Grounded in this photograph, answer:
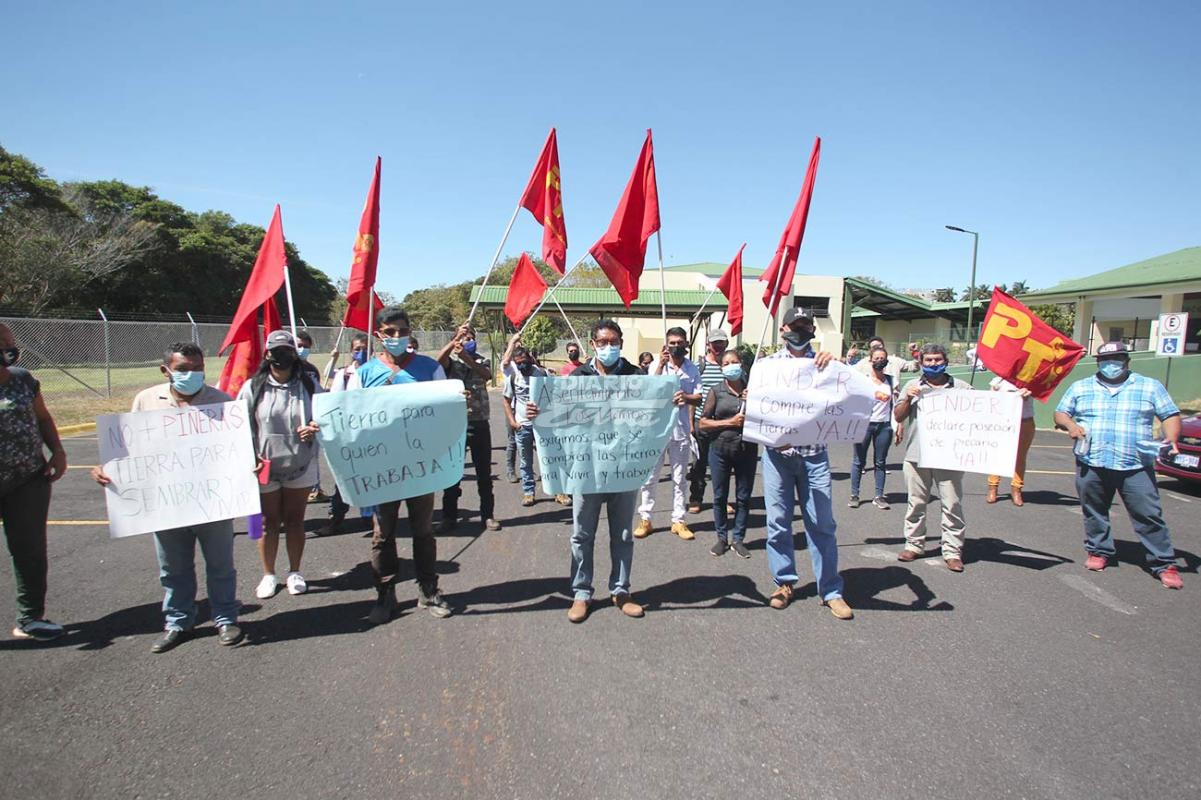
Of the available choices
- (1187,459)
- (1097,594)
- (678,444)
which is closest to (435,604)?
(678,444)

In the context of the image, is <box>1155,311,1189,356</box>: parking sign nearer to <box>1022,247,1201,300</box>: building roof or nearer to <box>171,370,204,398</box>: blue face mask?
<box>1022,247,1201,300</box>: building roof

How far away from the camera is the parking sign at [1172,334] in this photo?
1374cm

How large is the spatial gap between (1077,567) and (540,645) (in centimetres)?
459

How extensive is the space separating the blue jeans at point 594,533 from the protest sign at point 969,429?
273 cm

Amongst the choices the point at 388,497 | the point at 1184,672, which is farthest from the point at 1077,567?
the point at 388,497

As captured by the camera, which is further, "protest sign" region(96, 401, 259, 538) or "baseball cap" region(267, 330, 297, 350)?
"baseball cap" region(267, 330, 297, 350)

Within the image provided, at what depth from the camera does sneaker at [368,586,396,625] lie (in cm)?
399

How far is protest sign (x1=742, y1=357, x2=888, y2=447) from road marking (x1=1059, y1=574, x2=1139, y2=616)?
216 centimetres

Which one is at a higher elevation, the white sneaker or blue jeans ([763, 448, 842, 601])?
blue jeans ([763, 448, 842, 601])

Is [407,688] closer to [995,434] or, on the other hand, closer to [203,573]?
[203,573]

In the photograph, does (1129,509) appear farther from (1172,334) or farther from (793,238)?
(1172,334)

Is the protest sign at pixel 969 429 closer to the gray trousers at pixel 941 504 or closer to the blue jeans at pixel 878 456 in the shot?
the gray trousers at pixel 941 504

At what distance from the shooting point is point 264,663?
11.5ft

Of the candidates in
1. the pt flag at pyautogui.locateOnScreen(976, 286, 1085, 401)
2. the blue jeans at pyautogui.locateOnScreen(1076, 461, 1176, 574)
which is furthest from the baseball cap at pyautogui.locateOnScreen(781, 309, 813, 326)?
the blue jeans at pyautogui.locateOnScreen(1076, 461, 1176, 574)
